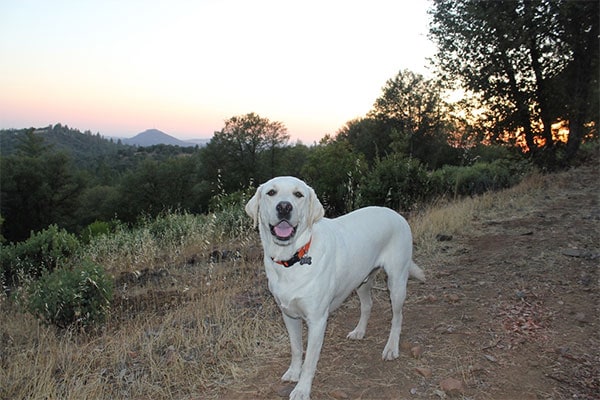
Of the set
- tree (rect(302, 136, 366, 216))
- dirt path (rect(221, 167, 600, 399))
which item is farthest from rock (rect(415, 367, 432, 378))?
tree (rect(302, 136, 366, 216))

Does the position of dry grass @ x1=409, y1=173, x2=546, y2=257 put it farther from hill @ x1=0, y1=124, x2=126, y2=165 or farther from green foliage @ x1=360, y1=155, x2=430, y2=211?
hill @ x1=0, y1=124, x2=126, y2=165

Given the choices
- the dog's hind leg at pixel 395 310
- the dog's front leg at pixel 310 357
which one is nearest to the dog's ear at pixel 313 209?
the dog's front leg at pixel 310 357

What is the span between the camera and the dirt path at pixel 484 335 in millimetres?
3234

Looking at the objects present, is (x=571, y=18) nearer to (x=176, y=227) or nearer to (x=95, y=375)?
(x=176, y=227)

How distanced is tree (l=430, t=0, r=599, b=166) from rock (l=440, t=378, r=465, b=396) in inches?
480

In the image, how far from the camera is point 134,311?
5562mm

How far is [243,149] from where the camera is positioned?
53.2 m

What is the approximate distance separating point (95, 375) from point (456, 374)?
290cm

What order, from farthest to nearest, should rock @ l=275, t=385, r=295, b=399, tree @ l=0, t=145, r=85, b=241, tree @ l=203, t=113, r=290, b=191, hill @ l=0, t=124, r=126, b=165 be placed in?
hill @ l=0, t=124, r=126, b=165
tree @ l=203, t=113, r=290, b=191
tree @ l=0, t=145, r=85, b=241
rock @ l=275, t=385, r=295, b=399

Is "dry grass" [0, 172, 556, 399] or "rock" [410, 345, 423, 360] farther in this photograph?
"rock" [410, 345, 423, 360]

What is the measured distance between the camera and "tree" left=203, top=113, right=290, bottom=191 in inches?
2032

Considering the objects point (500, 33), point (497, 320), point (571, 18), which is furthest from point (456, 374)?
point (571, 18)

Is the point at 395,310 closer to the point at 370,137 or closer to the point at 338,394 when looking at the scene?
the point at 338,394

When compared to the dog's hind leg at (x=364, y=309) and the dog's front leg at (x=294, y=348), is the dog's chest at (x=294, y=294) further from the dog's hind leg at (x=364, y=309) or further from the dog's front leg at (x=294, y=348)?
the dog's hind leg at (x=364, y=309)
